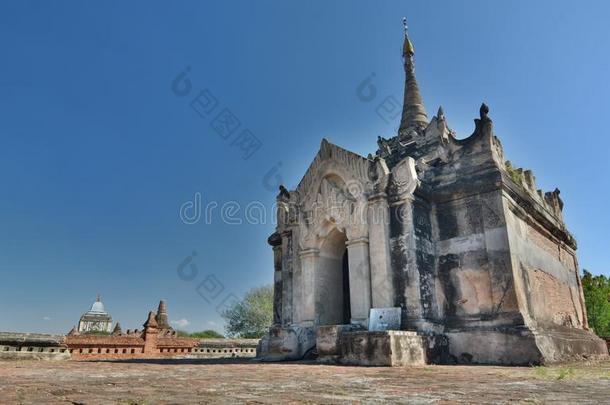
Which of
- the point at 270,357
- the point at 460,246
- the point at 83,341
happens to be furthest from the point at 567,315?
the point at 83,341

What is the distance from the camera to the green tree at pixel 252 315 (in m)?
47.4

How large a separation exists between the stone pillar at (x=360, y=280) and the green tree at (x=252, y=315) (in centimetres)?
3808

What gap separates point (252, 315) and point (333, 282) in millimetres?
38162

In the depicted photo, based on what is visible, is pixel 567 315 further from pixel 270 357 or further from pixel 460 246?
pixel 270 357

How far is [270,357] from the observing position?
10500 millimetres

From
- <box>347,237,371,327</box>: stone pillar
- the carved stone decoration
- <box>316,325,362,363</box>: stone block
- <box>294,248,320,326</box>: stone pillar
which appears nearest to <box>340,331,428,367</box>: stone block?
<box>316,325,362,363</box>: stone block

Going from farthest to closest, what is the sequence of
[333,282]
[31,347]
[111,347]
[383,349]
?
[111,347], [333,282], [31,347], [383,349]

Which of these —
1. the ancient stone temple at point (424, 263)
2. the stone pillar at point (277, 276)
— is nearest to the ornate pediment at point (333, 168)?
the ancient stone temple at point (424, 263)

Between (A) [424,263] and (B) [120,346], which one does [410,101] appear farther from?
(B) [120,346]

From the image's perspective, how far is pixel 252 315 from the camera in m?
48.2

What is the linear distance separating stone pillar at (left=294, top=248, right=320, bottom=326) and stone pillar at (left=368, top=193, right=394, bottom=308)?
199 cm

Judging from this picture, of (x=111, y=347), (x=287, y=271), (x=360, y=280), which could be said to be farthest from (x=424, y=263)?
(x=111, y=347)

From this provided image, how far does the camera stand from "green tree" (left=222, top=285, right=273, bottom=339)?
47.4 metres

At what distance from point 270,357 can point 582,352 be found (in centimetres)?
740
